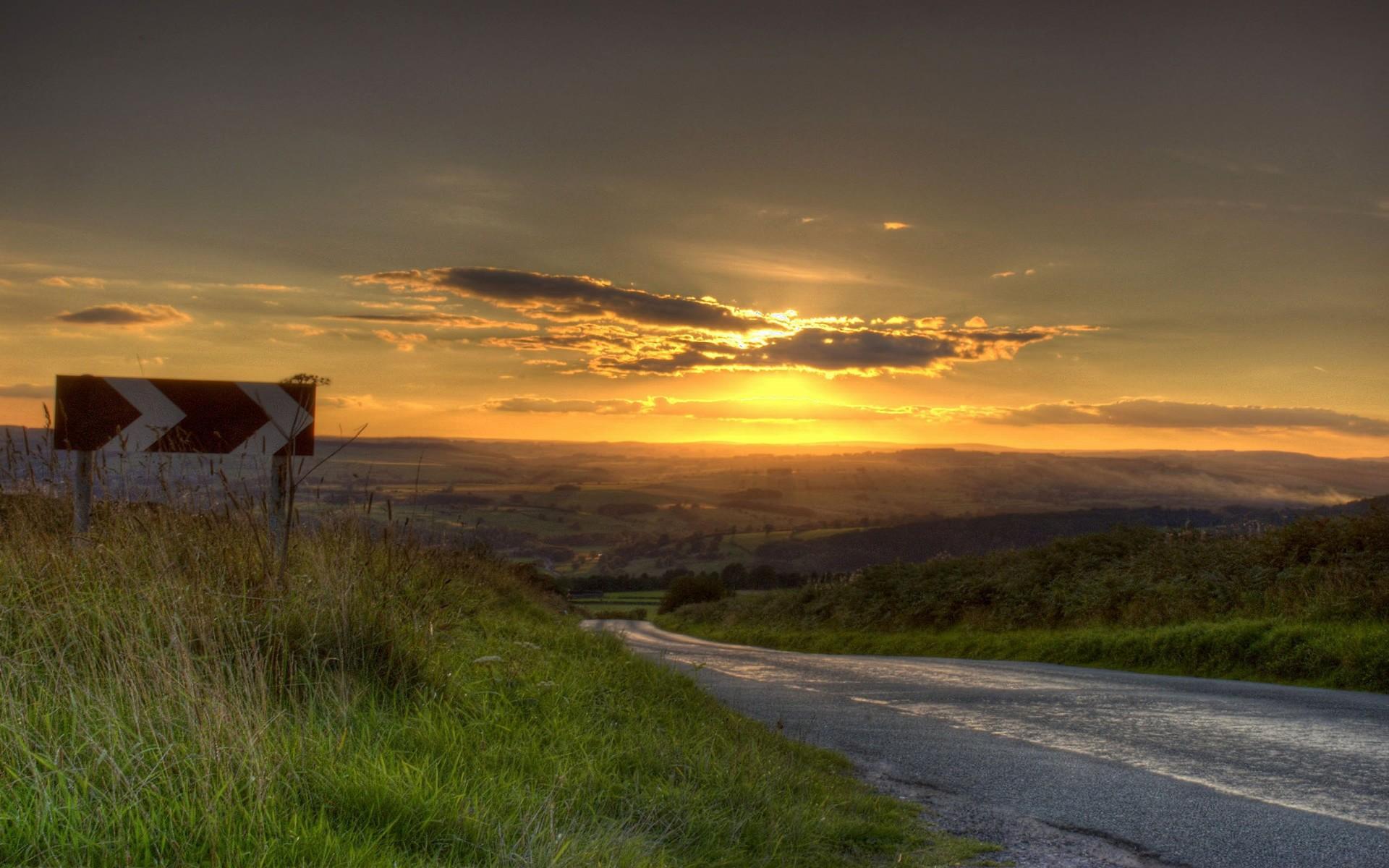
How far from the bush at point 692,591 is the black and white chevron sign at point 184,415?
51180 mm

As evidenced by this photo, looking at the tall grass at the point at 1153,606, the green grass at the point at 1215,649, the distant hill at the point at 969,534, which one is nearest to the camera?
the green grass at the point at 1215,649

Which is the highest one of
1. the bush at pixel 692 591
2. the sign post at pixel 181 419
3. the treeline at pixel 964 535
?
the sign post at pixel 181 419

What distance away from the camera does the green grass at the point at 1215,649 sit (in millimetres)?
13812

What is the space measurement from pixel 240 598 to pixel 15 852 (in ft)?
9.26

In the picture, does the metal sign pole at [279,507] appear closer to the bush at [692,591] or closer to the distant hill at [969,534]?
the distant hill at [969,534]

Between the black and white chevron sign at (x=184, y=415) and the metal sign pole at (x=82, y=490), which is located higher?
the black and white chevron sign at (x=184, y=415)

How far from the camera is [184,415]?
27.3 feet

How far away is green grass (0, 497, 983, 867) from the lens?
12.0 ft

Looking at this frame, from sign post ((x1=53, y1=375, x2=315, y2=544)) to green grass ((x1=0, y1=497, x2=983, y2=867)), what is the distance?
0.63 m

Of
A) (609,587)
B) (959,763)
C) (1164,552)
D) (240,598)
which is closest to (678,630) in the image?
(1164,552)

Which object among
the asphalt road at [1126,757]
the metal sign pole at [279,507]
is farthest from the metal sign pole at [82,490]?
the asphalt road at [1126,757]

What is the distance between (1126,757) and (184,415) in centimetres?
845

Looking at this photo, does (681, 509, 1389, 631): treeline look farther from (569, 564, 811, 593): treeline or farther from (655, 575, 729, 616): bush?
(655, 575, 729, 616): bush

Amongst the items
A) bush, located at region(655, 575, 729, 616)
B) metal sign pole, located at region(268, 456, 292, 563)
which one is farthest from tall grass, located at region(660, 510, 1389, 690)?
bush, located at region(655, 575, 729, 616)
